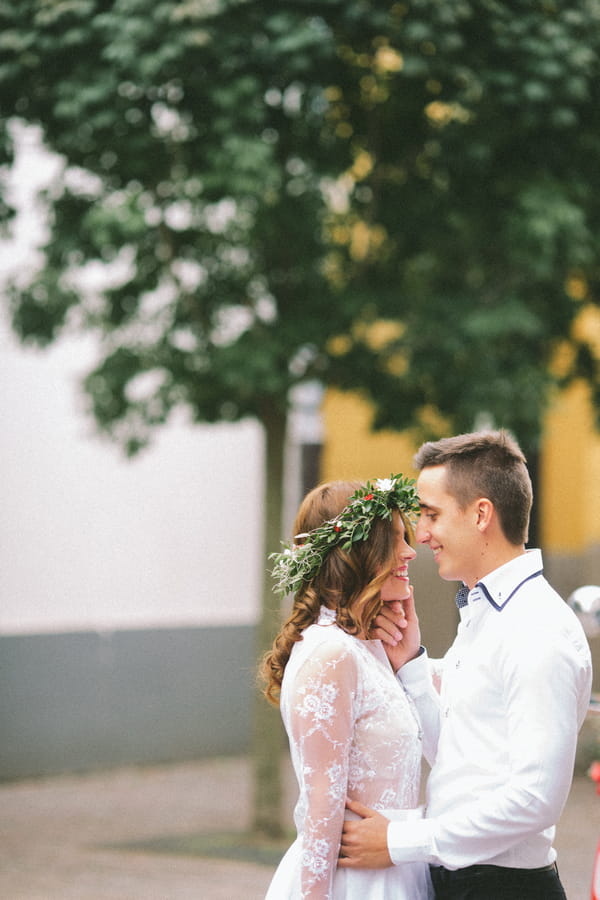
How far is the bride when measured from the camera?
9.59 feet

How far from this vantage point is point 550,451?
13133 mm

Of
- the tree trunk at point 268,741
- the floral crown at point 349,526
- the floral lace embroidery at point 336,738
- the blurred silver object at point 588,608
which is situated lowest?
the tree trunk at point 268,741

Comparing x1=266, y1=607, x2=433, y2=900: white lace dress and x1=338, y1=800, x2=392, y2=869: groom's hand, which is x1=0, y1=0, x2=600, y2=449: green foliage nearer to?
x1=266, y1=607, x2=433, y2=900: white lace dress

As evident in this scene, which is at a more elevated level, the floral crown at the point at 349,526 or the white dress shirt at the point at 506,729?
the floral crown at the point at 349,526

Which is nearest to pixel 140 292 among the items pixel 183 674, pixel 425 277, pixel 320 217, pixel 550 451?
pixel 320 217

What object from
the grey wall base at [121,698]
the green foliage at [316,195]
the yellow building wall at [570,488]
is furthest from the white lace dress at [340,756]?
the yellow building wall at [570,488]

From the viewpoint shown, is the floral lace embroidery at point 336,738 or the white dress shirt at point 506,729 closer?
the white dress shirt at point 506,729

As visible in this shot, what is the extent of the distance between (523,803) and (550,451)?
35.0 feet

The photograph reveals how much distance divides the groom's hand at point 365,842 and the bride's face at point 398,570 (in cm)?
52

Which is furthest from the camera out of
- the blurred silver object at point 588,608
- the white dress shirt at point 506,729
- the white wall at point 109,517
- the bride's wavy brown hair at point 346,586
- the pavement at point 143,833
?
the white wall at point 109,517

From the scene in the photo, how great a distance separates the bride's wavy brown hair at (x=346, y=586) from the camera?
308cm

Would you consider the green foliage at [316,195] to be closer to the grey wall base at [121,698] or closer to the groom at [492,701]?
the grey wall base at [121,698]

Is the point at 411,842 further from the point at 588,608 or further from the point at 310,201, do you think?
the point at 310,201

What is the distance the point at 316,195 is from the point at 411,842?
5.91 metres
